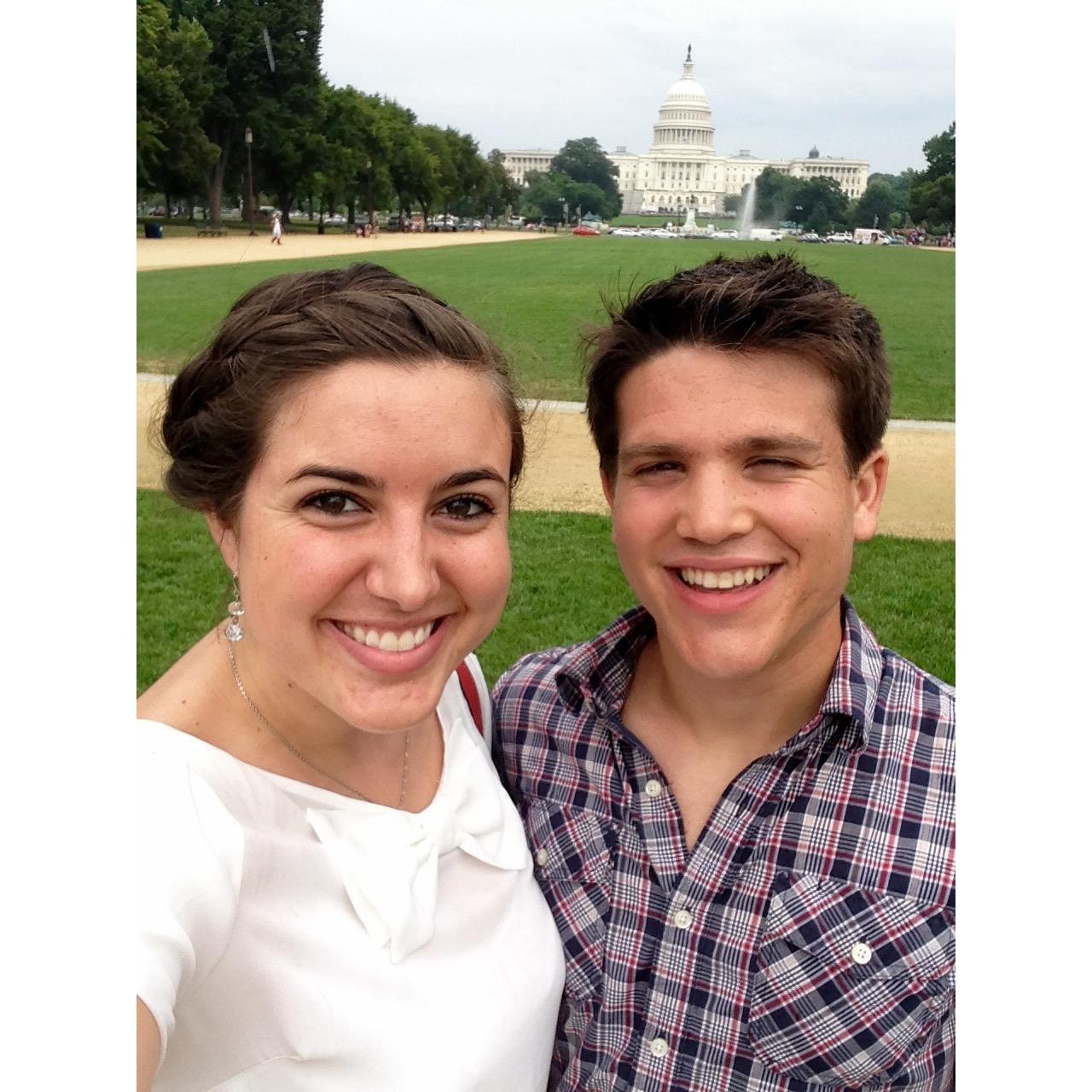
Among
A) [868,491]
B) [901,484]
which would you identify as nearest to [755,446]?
[868,491]

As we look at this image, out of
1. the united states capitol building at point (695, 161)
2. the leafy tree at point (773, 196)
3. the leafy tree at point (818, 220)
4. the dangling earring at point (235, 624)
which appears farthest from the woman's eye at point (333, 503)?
the leafy tree at point (818, 220)

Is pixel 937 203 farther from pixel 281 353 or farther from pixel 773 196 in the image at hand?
pixel 773 196

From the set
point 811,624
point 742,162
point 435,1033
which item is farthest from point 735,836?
point 742,162

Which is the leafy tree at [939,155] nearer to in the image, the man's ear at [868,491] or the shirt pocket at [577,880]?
the man's ear at [868,491]

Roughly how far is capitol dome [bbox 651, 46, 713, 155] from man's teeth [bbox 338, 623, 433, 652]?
37.1 inches

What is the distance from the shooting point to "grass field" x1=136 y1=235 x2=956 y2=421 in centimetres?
184

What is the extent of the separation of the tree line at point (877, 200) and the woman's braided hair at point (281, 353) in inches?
27.9

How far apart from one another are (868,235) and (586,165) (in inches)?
33.2

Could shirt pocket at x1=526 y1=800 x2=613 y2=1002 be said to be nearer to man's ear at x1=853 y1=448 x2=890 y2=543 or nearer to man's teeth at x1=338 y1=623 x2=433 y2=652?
man's teeth at x1=338 y1=623 x2=433 y2=652

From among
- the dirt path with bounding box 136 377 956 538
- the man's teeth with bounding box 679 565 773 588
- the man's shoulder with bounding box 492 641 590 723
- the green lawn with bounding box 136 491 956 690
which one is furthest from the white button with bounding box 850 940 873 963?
the dirt path with bounding box 136 377 956 538

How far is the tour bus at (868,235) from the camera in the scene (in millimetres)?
2293

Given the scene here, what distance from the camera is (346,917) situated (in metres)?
1.46
